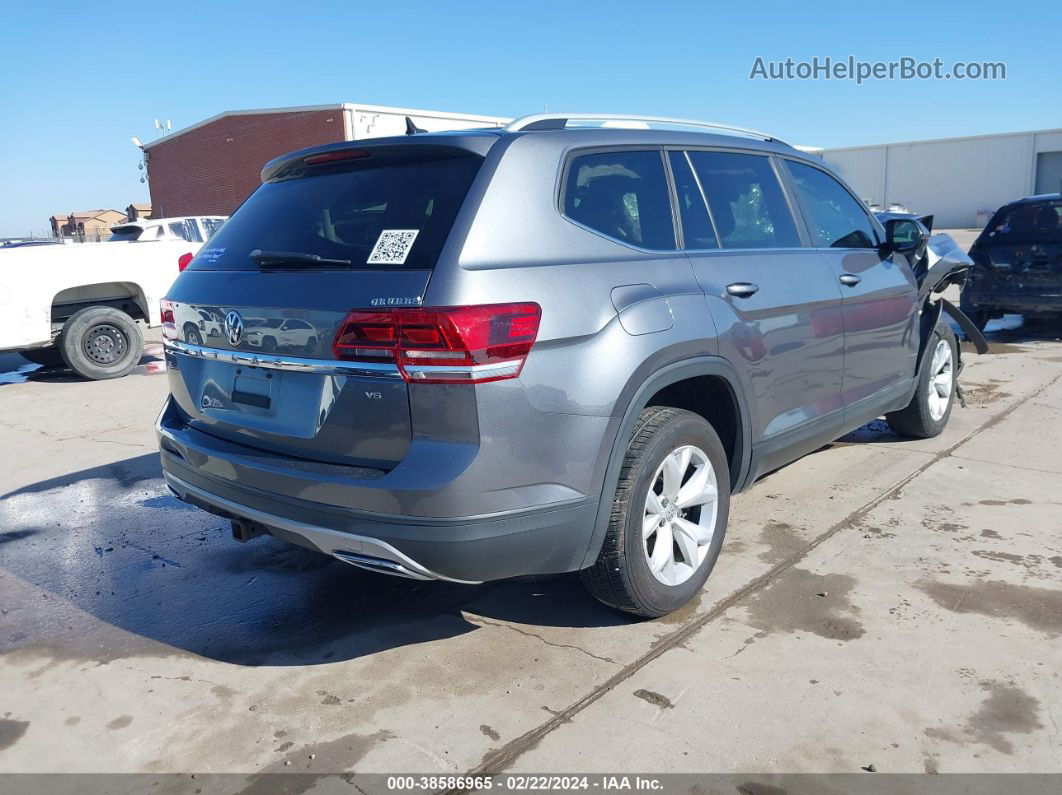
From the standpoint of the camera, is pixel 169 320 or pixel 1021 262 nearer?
pixel 169 320

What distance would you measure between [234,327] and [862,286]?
3.16m

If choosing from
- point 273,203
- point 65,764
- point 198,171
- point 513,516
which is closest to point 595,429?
point 513,516

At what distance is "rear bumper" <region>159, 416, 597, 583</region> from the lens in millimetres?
2688

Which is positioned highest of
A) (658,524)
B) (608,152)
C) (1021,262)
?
(608,152)

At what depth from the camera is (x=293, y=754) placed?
2.67 m

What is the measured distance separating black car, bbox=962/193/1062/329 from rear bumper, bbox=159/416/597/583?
28.1ft

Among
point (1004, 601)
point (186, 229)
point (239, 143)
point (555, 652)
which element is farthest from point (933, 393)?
point (239, 143)

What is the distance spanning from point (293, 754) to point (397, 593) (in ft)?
3.86

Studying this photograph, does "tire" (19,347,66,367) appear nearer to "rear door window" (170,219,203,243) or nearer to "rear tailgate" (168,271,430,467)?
"rear door window" (170,219,203,243)

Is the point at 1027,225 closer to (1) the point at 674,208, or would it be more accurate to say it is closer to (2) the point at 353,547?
(1) the point at 674,208

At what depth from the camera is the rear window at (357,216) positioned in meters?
2.84

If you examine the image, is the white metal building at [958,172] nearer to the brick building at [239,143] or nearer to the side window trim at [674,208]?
the brick building at [239,143]

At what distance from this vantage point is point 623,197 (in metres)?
3.34

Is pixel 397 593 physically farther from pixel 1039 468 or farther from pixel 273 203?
pixel 1039 468
